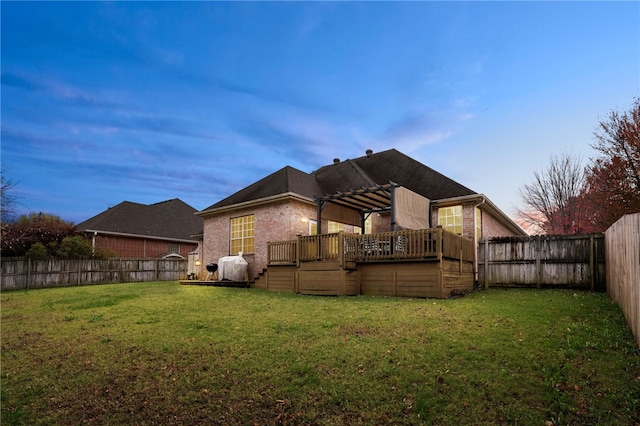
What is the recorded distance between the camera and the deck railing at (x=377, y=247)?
11719 mm

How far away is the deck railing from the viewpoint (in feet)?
38.4

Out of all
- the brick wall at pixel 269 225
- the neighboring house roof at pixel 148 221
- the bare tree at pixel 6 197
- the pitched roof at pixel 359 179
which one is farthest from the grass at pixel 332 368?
the neighboring house roof at pixel 148 221

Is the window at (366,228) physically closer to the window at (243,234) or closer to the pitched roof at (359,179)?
the pitched roof at (359,179)

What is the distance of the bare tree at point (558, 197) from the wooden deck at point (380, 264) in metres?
15.5

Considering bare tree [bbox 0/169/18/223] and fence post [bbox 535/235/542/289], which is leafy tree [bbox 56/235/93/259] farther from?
fence post [bbox 535/235/542/289]

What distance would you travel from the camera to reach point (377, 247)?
1265 centimetres

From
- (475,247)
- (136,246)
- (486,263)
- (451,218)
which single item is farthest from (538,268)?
(136,246)

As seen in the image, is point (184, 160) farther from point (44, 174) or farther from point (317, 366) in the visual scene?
point (317, 366)

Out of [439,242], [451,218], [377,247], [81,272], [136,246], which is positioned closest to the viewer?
[439,242]

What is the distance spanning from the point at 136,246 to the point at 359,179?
19900 millimetres

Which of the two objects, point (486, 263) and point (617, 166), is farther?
point (617, 166)

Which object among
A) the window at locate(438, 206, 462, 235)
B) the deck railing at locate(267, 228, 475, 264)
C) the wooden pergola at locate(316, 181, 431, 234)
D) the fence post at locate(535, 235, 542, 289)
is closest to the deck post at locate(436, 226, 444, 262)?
the deck railing at locate(267, 228, 475, 264)

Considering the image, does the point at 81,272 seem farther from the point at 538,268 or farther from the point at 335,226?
the point at 538,268

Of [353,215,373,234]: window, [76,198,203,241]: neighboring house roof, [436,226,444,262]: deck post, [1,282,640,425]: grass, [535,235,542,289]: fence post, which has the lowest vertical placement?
[1,282,640,425]: grass
